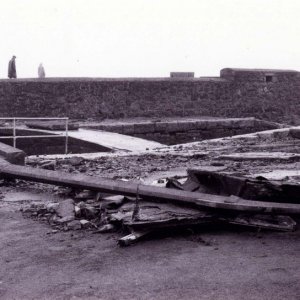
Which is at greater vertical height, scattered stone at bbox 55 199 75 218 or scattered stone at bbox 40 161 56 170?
scattered stone at bbox 55 199 75 218

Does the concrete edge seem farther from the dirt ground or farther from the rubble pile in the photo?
the dirt ground

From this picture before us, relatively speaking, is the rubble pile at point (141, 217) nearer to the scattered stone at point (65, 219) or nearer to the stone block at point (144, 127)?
the scattered stone at point (65, 219)

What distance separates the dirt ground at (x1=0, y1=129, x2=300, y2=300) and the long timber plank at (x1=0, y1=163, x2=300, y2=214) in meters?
0.23

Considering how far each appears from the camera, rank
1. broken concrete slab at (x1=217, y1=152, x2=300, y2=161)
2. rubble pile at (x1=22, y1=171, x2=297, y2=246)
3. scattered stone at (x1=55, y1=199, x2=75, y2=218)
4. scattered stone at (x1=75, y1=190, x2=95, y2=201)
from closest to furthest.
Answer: rubble pile at (x1=22, y1=171, x2=297, y2=246)
scattered stone at (x1=55, y1=199, x2=75, y2=218)
scattered stone at (x1=75, y1=190, x2=95, y2=201)
broken concrete slab at (x1=217, y1=152, x2=300, y2=161)

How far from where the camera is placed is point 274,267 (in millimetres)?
4059

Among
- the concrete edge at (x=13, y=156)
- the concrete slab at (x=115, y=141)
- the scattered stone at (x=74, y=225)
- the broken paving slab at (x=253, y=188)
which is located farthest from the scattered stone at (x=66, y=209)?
the concrete slab at (x=115, y=141)

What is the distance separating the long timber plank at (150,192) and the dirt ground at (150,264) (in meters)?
0.23

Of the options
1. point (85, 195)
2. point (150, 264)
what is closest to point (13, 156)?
point (85, 195)

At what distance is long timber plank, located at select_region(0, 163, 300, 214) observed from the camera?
4.85 m

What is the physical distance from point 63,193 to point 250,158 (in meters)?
4.07

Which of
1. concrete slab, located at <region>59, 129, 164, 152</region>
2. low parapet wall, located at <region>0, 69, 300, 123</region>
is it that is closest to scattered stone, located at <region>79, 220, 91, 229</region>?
concrete slab, located at <region>59, 129, 164, 152</region>

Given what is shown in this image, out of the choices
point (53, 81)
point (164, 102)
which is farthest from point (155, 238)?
point (164, 102)

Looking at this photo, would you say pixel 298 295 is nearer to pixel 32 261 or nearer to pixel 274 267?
pixel 274 267

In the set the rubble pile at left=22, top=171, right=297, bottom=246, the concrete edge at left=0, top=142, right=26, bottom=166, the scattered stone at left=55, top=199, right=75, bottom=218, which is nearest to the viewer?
the rubble pile at left=22, top=171, right=297, bottom=246
